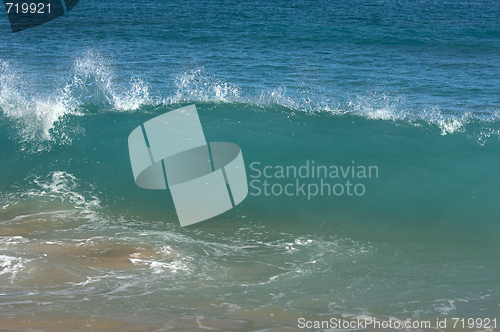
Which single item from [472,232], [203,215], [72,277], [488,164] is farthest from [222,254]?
[488,164]

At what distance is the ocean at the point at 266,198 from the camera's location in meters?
4.61

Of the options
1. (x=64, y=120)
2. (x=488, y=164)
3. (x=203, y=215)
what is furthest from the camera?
(x=64, y=120)

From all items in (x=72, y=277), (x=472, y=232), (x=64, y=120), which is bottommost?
(x=472, y=232)

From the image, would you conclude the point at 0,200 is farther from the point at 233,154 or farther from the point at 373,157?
the point at 373,157

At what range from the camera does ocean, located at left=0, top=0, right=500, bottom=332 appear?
15.1 ft

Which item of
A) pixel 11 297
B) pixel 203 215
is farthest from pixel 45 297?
pixel 203 215

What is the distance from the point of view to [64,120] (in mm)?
10188

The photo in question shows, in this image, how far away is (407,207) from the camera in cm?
757

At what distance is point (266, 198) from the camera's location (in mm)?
7867

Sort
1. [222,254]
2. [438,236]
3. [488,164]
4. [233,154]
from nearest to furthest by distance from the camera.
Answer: [222,254]
[438,236]
[488,164]
[233,154]

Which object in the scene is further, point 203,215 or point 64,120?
point 64,120

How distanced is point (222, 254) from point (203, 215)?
4.77ft

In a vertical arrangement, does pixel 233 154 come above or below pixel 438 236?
above

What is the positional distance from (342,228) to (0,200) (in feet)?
19.5
